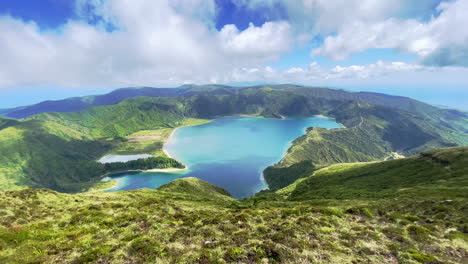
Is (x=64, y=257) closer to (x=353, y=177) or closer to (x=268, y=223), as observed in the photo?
(x=268, y=223)

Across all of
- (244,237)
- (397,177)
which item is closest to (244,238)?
(244,237)

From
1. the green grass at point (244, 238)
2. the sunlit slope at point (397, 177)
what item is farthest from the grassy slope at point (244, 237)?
the sunlit slope at point (397, 177)

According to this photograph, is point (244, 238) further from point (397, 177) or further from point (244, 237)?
point (397, 177)

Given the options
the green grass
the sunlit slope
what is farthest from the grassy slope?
the sunlit slope

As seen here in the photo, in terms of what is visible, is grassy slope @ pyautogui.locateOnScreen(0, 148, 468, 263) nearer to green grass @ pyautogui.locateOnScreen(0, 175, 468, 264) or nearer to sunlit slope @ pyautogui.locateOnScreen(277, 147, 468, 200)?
green grass @ pyautogui.locateOnScreen(0, 175, 468, 264)

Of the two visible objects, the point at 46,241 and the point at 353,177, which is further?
the point at 353,177

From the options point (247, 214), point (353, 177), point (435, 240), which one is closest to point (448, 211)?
point (435, 240)

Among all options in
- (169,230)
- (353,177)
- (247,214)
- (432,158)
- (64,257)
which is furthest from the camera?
(353,177)

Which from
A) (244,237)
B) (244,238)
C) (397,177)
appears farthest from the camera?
(397,177)

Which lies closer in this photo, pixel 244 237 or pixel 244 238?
pixel 244 238

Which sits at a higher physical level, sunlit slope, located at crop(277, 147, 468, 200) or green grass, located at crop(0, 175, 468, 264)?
green grass, located at crop(0, 175, 468, 264)

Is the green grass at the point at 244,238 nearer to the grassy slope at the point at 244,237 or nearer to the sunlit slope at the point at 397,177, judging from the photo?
the grassy slope at the point at 244,237
